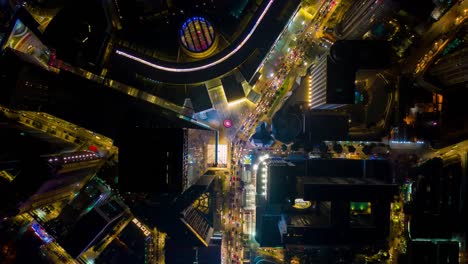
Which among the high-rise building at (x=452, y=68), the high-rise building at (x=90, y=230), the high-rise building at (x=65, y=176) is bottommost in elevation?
the high-rise building at (x=90, y=230)

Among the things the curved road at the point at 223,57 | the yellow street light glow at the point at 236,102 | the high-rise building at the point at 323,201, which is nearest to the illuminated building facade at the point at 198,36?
the curved road at the point at 223,57

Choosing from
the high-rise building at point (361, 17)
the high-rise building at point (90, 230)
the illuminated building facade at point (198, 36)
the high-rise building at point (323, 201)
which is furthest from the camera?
the illuminated building facade at point (198, 36)

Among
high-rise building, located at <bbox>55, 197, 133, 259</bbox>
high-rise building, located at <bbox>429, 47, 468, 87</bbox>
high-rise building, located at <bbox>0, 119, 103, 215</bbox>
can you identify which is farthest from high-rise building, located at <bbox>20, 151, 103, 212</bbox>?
high-rise building, located at <bbox>429, 47, 468, 87</bbox>

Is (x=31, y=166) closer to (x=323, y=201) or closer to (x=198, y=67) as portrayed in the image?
(x=198, y=67)

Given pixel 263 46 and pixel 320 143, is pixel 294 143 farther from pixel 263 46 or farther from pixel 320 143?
pixel 263 46

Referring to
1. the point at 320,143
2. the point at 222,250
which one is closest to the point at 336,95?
the point at 320,143

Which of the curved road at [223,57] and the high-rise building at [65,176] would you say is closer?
the high-rise building at [65,176]

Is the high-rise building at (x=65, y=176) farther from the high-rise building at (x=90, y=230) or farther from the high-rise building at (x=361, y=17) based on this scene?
the high-rise building at (x=361, y=17)
